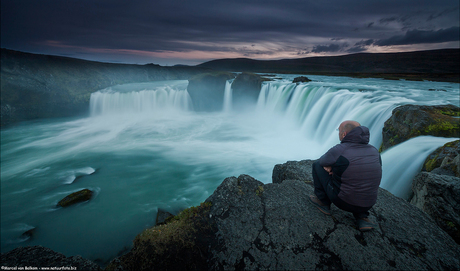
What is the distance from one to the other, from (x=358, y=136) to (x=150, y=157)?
35.9 feet

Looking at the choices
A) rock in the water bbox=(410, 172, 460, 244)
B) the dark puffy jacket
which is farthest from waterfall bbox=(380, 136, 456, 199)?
the dark puffy jacket

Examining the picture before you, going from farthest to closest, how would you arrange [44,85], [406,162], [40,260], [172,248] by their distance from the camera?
[44,85] → [406,162] → [172,248] → [40,260]

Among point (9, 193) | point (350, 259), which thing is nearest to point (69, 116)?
point (9, 193)

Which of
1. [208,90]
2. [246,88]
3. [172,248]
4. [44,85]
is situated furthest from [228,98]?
[172,248]

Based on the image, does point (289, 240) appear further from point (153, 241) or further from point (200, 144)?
point (200, 144)

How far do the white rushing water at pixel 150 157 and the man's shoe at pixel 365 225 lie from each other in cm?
317

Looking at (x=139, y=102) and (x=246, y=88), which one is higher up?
(x=246, y=88)

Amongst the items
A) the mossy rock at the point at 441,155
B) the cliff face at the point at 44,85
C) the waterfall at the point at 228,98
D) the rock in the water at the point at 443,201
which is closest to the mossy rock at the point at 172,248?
the rock in the water at the point at 443,201

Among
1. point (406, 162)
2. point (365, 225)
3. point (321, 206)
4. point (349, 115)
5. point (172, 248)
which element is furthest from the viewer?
point (349, 115)

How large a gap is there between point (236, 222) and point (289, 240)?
0.74 m

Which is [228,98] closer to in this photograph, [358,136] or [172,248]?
[358,136]

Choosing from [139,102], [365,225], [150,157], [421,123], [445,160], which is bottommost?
[150,157]

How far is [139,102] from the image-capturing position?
2409 centimetres

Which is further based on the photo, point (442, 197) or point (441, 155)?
point (441, 155)
